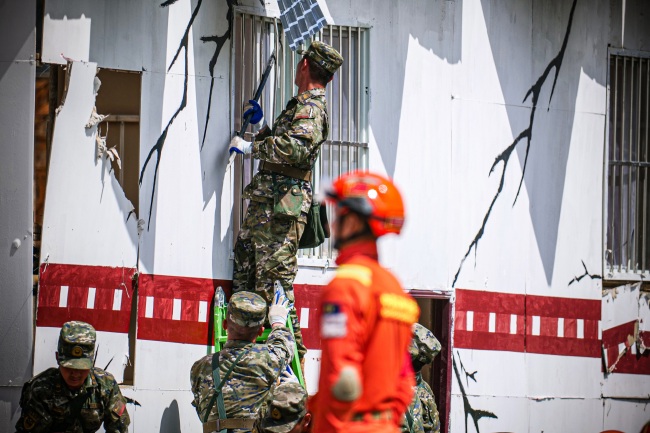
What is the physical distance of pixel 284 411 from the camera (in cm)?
603

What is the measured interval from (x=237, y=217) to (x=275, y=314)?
4.19 ft

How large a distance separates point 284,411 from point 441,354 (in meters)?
3.42

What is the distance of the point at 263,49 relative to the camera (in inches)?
337

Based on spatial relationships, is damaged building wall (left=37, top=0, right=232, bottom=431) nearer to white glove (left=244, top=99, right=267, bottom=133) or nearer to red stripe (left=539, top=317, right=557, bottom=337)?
white glove (left=244, top=99, right=267, bottom=133)

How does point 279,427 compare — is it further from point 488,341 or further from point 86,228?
point 488,341

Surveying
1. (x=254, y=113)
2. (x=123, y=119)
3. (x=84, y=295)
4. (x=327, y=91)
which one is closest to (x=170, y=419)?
(x=84, y=295)

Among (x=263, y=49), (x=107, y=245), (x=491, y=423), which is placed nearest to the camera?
(x=107, y=245)

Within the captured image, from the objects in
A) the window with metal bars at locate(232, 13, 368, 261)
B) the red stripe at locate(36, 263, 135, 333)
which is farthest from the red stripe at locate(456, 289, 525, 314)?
the red stripe at locate(36, 263, 135, 333)

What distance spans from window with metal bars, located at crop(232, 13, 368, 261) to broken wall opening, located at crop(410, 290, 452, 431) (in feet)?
3.71

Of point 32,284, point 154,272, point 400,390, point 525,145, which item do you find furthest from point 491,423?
point 400,390

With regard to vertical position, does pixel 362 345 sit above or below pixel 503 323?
above

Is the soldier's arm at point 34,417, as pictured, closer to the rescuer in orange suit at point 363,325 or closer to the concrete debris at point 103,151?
the concrete debris at point 103,151

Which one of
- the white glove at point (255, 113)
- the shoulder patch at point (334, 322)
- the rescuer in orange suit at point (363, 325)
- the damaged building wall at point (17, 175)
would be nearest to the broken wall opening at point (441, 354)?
the white glove at point (255, 113)

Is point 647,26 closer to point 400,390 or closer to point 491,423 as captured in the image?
point 491,423
